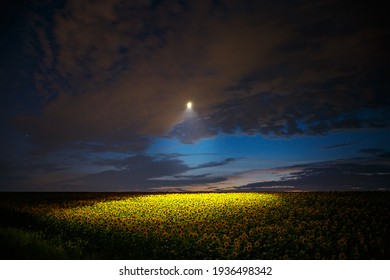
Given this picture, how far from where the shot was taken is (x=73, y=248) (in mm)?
12875

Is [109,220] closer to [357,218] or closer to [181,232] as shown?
[181,232]

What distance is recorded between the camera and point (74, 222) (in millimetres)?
17656

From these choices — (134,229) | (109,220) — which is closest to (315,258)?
(134,229)

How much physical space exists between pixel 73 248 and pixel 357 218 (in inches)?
525

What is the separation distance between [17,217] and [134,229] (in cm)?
1301

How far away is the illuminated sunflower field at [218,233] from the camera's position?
1045 centimetres

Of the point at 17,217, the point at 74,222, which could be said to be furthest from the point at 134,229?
the point at 17,217

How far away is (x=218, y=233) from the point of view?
1288 centimetres

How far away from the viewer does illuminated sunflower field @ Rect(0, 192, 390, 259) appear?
10.5 meters
